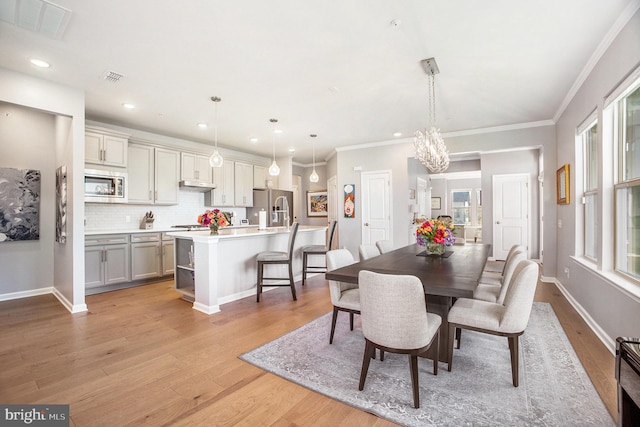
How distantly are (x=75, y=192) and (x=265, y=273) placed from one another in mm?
2538

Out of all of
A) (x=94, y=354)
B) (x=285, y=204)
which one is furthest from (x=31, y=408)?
(x=285, y=204)

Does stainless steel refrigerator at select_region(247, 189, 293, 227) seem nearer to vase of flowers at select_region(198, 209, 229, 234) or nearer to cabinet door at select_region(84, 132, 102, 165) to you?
vase of flowers at select_region(198, 209, 229, 234)

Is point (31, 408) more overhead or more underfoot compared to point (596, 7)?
more underfoot

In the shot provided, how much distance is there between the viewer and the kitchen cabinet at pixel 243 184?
6742 mm

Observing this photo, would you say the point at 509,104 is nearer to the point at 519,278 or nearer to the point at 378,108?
the point at 378,108

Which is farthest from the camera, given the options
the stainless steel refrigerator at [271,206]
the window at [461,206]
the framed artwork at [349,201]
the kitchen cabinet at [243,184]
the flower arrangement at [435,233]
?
the window at [461,206]

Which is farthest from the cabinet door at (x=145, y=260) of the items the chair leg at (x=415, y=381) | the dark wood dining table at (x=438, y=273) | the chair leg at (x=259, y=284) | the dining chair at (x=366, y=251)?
the chair leg at (x=415, y=381)

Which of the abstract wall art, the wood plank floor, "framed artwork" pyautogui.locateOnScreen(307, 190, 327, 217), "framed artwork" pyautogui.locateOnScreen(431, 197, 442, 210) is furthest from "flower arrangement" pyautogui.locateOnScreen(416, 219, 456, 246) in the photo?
"framed artwork" pyautogui.locateOnScreen(431, 197, 442, 210)

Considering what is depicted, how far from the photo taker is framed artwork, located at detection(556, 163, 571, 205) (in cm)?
401

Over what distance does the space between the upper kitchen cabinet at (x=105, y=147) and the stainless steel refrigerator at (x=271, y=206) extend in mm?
2900

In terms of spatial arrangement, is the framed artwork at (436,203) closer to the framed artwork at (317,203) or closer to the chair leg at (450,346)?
the framed artwork at (317,203)

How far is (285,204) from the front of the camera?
277 inches

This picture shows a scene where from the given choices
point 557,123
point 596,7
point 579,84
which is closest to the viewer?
point 596,7

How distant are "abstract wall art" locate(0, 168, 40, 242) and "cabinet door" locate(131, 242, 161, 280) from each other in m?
1.23
